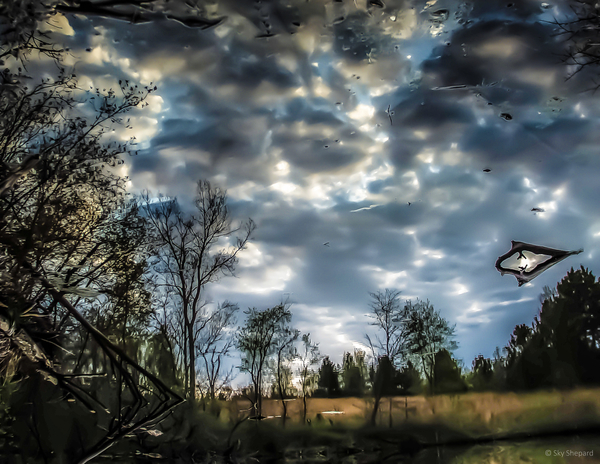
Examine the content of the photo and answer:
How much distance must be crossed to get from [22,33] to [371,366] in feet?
28.0

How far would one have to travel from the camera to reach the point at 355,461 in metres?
7.94

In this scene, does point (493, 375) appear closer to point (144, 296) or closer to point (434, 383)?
point (434, 383)

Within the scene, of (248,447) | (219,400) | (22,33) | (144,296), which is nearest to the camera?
(22,33)

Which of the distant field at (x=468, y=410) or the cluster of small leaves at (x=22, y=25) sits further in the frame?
the distant field at (x=468, y=410)

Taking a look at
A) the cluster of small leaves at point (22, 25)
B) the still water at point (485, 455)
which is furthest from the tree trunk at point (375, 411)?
the cluster of small leaves at point (22, 25)

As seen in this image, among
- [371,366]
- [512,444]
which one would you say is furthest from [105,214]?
[512,444]

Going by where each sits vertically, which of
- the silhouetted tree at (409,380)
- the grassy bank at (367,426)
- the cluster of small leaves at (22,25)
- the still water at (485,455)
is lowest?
the still water at (485,455)

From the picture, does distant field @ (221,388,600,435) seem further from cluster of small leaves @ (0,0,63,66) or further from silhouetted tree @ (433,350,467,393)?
cluster of small leaves @ (0,0,63,66)

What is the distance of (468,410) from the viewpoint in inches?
329

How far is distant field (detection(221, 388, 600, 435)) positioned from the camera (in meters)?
7.65

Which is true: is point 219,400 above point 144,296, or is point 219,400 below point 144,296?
below

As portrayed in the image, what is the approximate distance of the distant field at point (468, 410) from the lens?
765 centimetres

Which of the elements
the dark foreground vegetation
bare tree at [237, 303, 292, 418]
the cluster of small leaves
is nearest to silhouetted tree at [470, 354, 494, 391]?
the dark foreground vegetation

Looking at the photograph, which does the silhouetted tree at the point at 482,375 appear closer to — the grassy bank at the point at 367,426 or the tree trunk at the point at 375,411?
the grassy bank at the point at 367,426
